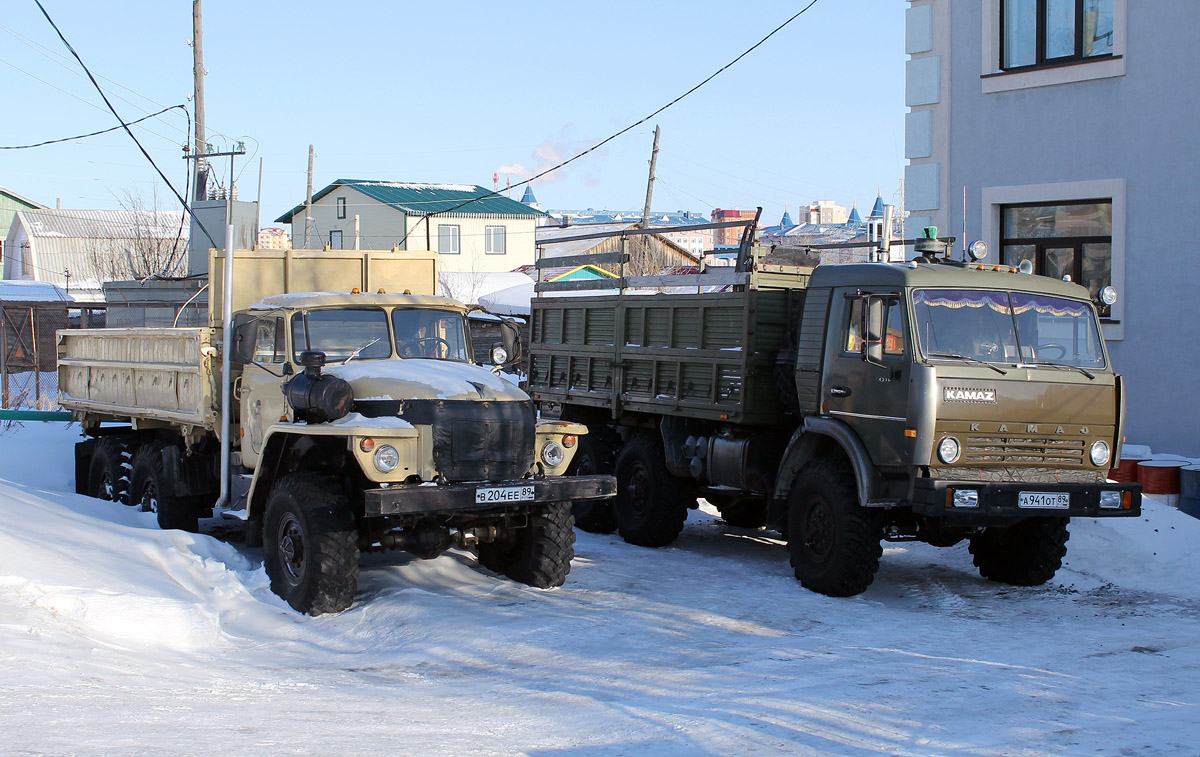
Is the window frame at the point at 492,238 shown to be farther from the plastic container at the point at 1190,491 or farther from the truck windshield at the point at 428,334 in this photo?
the truck windshield at the point at 428,334

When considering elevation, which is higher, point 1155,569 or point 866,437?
point 866,437

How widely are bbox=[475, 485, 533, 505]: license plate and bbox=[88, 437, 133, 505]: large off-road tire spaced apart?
18.5 feet

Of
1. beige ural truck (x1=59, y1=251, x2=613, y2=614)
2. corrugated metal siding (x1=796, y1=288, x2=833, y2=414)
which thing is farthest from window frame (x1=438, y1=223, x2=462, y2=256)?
corrugated metal siding (x1=796, y1=288, x2=833, y2=414)

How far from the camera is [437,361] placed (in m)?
9.28

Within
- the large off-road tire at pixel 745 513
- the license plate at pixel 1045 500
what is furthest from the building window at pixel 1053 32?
the license plate at pixel 1045 500

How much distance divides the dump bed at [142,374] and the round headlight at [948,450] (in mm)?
6016

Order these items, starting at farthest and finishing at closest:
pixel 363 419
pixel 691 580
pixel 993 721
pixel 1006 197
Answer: pixel 1006 197, pixel 691 580, pixel 363 419, pixel 993 721

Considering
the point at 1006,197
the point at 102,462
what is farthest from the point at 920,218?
the point at 102,462

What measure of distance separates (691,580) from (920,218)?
6947 millimetres

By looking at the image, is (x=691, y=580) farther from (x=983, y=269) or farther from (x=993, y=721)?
(x=993, y=721)

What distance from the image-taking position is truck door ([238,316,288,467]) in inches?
361

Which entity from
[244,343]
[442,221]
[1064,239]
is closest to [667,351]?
[244,343]

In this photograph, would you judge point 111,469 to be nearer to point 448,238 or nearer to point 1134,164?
point 1134,164

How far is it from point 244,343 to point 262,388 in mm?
375
